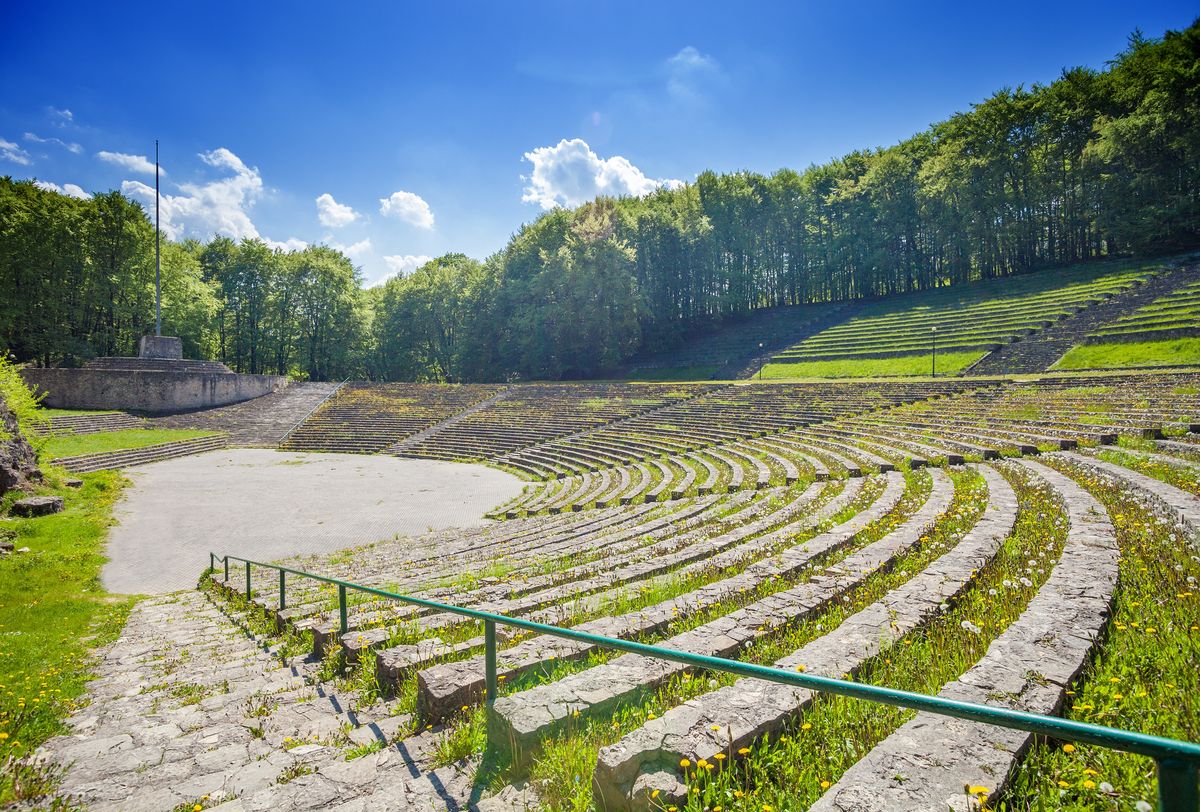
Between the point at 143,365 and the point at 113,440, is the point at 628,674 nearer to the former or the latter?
the point at 113,440

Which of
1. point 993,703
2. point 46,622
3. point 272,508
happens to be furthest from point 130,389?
point 993,703

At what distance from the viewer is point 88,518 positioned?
16.6 m

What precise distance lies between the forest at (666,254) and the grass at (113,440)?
71.3ft

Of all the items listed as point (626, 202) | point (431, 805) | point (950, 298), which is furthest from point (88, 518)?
point (626, 202)

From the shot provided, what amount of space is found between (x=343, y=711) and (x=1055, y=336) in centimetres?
4010

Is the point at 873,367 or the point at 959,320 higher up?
the point at 959,320

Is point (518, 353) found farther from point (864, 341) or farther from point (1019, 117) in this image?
point (1019, 117)

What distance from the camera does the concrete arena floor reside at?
13.6 meters

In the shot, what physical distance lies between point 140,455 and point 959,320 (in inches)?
2067

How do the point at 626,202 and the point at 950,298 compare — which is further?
the point at 626,202

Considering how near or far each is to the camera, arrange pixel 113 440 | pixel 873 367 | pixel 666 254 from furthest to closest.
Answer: pixel 666 254 → pixel 873 367 → pixel 113 440

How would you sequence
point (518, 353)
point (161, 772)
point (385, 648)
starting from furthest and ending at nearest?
point (518, 353) → point (385, 648) → point (161, 772)

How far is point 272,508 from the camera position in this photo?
18484mm

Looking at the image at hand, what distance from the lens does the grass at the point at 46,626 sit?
14.7 ft
